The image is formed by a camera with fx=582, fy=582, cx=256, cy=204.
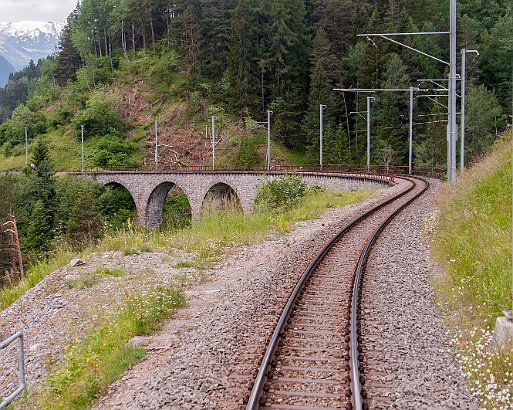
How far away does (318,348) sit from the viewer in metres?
7.00

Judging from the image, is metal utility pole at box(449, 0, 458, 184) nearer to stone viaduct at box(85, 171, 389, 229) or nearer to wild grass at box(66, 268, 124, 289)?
wild grass at box(66, 268, 124, 289)

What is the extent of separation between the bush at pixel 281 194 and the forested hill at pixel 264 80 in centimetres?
1866

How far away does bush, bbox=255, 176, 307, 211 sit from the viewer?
25.2 m

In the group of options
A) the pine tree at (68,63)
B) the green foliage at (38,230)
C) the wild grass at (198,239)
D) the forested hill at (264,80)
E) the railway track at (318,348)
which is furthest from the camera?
the pine tree at (68,63)

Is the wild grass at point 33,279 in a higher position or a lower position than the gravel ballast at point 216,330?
lower

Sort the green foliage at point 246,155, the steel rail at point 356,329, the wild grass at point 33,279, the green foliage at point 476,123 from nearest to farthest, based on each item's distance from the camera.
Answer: the steel rail at point 356,329 < the wild grass at point 33,279 < the green foliage at point 476,123 < the green foliage at point 246,155

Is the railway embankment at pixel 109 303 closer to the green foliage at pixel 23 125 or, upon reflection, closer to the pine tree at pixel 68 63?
the green foliage at pixel 23 125

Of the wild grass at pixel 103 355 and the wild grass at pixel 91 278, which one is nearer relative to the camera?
the wild grass at pixel 103 355

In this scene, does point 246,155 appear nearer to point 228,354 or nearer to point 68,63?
point 228,354

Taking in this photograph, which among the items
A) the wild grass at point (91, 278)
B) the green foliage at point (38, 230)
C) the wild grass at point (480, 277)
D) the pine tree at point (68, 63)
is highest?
the pine tree at point (68, 63)

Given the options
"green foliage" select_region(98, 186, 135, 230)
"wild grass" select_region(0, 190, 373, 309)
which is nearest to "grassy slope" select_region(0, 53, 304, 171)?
"green foliage" select_region(98, 186, 135, 230)

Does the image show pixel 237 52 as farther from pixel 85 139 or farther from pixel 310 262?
Answer: pixel 310 262

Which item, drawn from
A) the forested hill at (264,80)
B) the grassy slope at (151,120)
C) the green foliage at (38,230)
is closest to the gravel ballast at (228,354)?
the forested hill at (264,80)

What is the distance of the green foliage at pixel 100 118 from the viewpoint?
74375mm
